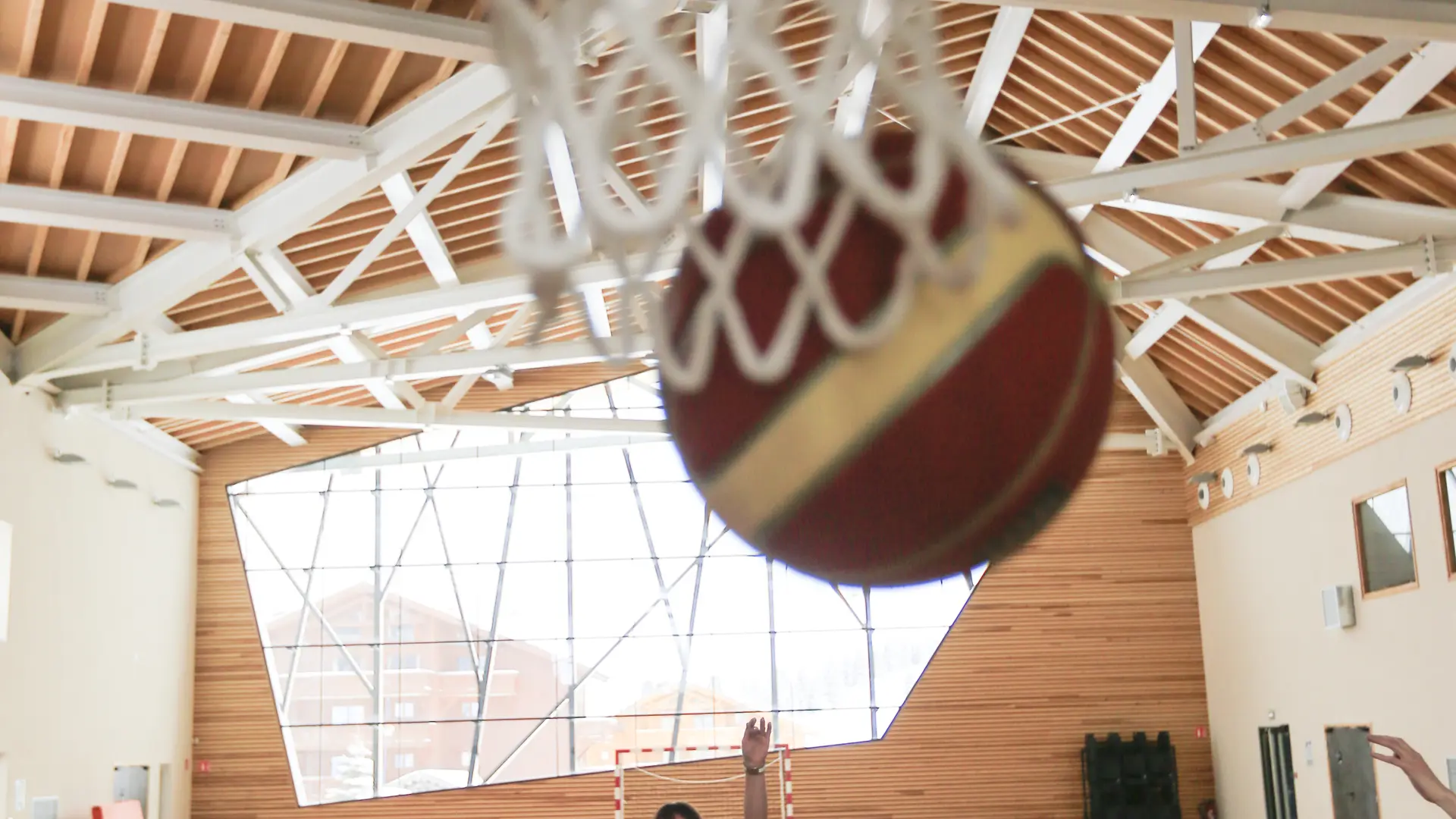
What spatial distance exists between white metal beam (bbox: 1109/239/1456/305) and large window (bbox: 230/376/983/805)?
6662mm

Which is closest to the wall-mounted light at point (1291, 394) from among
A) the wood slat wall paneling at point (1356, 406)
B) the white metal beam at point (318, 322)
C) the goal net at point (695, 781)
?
the wood slat wall paneling at point (1356, 406)

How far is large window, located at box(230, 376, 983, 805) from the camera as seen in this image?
56.8 feet

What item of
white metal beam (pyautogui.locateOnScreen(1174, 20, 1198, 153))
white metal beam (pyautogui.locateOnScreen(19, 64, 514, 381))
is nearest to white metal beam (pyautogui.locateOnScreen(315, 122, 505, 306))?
white metal beam (pyautogui.locateOnScreen(19, 64, 514, 381))

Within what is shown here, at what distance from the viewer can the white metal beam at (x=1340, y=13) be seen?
287 inches

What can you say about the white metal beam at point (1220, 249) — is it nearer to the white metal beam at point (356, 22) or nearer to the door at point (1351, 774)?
the door at point (1351, 774)

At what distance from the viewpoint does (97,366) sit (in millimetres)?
12812

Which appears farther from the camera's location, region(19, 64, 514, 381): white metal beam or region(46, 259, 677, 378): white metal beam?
region(46, 259, 677, 378): white metal beam

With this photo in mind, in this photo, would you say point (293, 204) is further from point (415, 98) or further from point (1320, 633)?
point (1320, 633)

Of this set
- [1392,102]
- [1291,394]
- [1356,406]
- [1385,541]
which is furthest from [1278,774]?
[1392,102]

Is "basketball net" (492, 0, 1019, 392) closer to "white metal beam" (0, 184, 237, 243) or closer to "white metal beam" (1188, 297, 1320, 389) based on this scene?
"white metal beam" (0, 184, 237, 243)

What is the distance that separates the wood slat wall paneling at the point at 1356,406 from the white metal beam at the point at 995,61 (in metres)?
3.98

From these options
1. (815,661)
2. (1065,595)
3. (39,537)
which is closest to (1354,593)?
(1065,595)

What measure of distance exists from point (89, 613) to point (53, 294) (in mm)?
3941

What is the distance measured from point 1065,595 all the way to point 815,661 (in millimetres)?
3116
